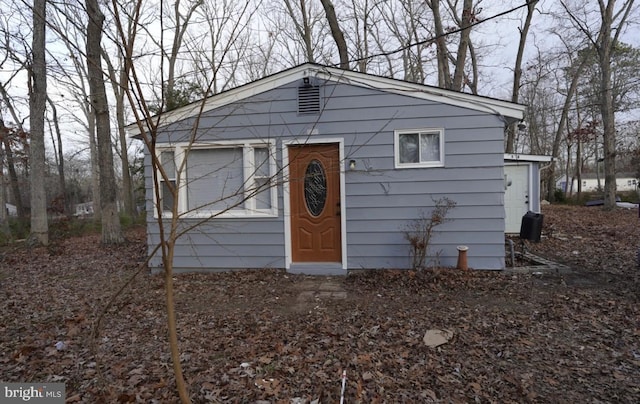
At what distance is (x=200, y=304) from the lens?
464 centimetres

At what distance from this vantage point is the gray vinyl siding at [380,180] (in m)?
5.43

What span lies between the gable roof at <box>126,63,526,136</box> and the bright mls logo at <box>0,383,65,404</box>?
3624mm

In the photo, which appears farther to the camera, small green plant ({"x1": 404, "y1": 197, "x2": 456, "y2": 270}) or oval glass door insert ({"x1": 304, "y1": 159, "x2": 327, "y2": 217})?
oval glass door insert ({"x1": 304, "y1": 159, "x2": 327, "y2": 217})

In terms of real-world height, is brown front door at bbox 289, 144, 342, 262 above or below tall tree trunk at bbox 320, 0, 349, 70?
below

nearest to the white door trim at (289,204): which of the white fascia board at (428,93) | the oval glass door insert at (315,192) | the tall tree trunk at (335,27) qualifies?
the oval glass door insert at (315,192)

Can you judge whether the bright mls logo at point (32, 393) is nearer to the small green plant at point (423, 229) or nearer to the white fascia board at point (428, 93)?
the small green plant at point (423, 229)

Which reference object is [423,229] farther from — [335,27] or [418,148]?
[335,27]

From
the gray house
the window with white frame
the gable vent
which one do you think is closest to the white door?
the gray house

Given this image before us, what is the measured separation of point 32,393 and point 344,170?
4502 millimetres

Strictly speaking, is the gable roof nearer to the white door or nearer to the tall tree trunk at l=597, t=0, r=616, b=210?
the white door

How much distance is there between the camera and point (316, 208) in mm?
5906

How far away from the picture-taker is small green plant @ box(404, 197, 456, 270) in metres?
5.37

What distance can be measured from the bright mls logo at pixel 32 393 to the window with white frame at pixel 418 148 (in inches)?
190

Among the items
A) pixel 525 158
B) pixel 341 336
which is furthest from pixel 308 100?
pixel 525 158
